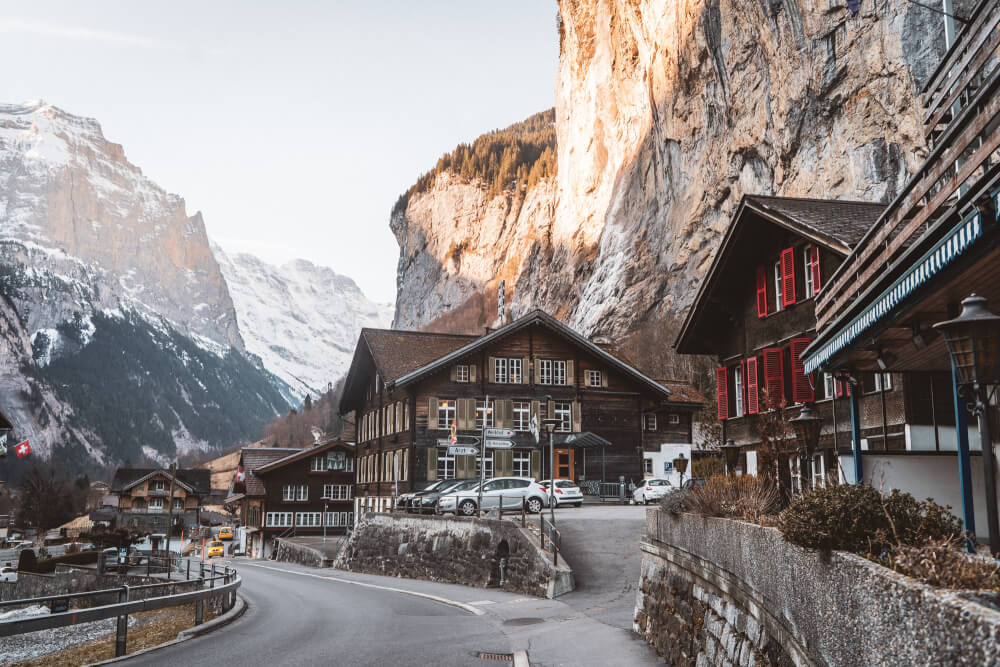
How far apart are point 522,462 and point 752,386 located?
20225 mm

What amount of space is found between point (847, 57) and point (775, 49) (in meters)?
8.25

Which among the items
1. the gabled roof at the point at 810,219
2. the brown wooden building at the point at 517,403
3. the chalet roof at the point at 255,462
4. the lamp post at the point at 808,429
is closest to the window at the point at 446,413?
the brown wooden building at the point at 517,403

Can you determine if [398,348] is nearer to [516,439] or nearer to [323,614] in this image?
[516,439]

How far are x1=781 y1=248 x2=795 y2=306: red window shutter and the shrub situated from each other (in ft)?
57.3

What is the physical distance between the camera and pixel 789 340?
24.4 metres

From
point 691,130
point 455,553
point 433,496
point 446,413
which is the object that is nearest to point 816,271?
point 455,553

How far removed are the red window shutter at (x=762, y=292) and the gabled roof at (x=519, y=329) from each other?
18.7 m

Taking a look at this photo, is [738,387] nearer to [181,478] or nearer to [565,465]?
[565,465]

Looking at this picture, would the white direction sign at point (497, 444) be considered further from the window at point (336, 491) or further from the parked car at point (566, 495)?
the window at point (336, 491)

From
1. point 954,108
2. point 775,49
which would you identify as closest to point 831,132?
point 775,49

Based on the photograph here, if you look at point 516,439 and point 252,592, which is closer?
point 252,592

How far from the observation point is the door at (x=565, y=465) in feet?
149

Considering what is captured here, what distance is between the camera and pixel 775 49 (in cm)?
6494

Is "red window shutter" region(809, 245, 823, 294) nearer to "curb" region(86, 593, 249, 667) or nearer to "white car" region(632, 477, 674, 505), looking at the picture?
"curb" region(86, 593, 249, 667)
